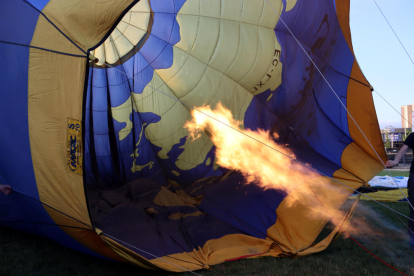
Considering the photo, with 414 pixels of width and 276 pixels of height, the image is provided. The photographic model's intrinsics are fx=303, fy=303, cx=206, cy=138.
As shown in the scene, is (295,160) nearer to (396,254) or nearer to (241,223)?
(241,223)

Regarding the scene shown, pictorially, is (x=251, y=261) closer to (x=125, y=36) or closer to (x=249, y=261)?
(x=249, y=261)

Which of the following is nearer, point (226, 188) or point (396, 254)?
point (396, 254)

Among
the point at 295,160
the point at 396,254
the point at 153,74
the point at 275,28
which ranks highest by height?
the point at 275,28

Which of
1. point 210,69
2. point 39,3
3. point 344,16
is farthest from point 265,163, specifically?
point 39,3

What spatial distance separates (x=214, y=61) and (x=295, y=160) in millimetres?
1399

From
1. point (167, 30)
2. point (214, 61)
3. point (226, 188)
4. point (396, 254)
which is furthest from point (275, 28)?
point (396, 254)

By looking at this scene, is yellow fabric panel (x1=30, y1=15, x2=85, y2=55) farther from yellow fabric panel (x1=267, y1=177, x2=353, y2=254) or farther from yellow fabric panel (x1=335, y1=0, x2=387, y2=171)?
yellow fabric panel (x1=335, y1=0, x2=387, y2=171)

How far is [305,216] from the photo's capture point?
110 inches

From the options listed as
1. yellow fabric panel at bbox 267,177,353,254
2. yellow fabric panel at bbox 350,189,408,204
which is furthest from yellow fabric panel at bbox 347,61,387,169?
yellow fabric panel at bbox 267,177,353,254

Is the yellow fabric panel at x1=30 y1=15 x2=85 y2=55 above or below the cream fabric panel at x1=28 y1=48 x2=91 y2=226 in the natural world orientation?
above

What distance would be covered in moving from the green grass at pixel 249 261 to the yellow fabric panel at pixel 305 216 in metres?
0.17

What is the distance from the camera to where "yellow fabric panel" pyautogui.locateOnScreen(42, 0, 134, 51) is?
179 centimetres

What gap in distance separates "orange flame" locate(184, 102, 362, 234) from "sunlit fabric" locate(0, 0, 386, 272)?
0.04 m

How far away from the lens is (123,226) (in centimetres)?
263
